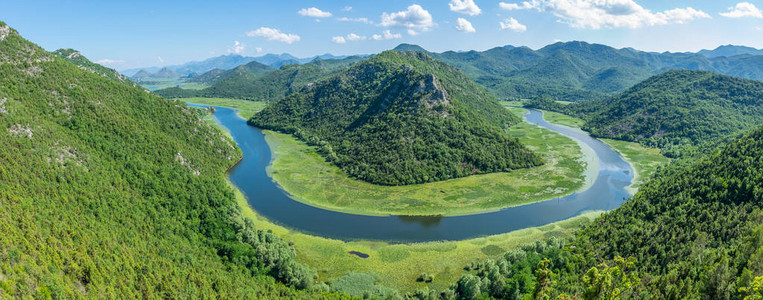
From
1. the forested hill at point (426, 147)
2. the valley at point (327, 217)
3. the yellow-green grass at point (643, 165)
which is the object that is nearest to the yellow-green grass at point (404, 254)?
the valley at point (327, 217)

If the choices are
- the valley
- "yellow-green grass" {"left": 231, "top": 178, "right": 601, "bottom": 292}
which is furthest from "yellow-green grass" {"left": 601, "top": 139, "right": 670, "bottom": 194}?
"yellow-green grass" {"left": 231, "top": 178, "right": 601, "bottom": 292}

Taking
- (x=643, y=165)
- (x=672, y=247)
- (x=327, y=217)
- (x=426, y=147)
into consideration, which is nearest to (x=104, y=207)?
(x=327, y=217)

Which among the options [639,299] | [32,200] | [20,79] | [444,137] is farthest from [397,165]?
[20,79]

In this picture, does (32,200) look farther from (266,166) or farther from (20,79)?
(266,166)

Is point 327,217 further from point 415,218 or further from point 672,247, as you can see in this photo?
point 672,247

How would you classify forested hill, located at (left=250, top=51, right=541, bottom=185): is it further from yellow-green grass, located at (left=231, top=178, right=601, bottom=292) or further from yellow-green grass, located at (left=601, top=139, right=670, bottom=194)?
yellow-green grass, located at (left=231, top=178, right=601, bottom=292)
